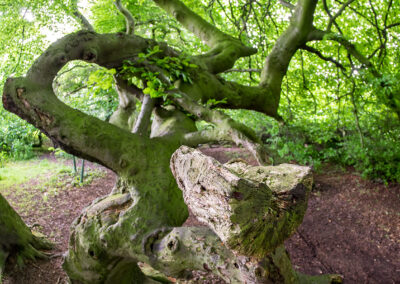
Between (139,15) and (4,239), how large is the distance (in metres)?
6.91

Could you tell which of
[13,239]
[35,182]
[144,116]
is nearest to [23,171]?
[35,182]

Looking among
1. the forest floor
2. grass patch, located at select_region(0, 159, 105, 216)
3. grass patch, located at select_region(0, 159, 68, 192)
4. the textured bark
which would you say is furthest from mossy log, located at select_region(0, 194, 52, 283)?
grass patch, located at select_region(0, 159, 68, 192)

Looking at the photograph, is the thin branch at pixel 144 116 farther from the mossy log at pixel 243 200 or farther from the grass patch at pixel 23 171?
the grass patch at pixel 23 171

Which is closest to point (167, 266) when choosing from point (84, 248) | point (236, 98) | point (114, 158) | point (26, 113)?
point (84, 248)

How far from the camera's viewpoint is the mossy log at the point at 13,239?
11.8 feet

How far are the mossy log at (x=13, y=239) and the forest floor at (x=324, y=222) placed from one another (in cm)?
12

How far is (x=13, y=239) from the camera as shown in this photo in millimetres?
3701

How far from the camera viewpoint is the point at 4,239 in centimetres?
361

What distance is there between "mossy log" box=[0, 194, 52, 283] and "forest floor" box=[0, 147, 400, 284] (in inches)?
4.8

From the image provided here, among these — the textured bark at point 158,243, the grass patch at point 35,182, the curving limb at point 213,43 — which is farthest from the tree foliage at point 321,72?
the textured bark at point 158,243

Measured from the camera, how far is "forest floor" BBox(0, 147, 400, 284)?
424 cm

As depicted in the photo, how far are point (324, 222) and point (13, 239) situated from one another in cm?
528

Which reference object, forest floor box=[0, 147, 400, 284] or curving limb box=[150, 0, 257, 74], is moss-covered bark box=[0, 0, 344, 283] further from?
forest floor box=[0, 147, 400, 284]

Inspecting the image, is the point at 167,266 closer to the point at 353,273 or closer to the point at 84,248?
the point at 84,248
